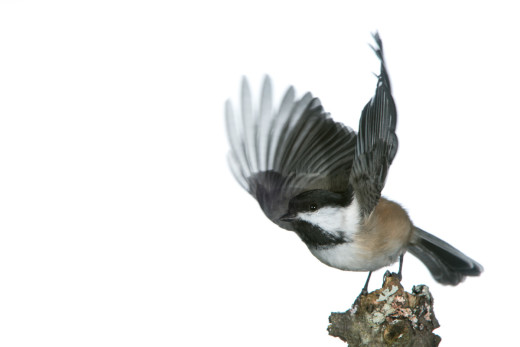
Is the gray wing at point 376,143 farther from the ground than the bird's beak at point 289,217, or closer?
farther from the ground

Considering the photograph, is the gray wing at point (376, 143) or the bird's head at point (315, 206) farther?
the bird's head at point (315, 206)

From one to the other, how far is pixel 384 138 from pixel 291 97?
0.68 meters

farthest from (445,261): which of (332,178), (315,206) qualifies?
(315,206)

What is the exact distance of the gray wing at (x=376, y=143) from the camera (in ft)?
8.35

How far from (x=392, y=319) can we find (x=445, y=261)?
138 cm

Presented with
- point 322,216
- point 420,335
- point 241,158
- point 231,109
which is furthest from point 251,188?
point 420,335

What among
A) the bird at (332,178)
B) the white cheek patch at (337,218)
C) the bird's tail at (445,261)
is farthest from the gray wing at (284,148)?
the bird's tail at (445,261)

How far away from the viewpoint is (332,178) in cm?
308

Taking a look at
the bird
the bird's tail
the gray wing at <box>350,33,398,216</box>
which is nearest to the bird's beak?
the bird

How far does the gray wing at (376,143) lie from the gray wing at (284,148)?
29 centimetres

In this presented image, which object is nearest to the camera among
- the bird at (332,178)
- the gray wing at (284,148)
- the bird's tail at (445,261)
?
the bird at (332,178)

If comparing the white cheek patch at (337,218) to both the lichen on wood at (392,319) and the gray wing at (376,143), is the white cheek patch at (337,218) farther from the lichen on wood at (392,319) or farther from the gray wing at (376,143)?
the lichen on wood at (392,319)

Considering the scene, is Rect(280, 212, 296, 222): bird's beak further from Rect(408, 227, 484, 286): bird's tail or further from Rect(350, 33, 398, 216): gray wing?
Rect(408, 227, 484, 286): bird's tail

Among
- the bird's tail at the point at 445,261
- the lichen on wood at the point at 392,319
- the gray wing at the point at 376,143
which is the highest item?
the gray wing at the point at 376,143
